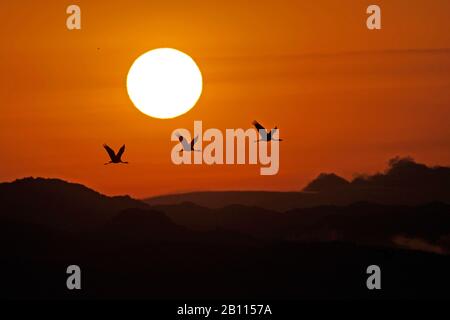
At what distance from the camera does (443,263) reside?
40781 mm

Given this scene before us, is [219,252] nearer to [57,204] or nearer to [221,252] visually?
[221,252]

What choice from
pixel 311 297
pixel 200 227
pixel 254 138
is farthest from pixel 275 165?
pixel 311 297

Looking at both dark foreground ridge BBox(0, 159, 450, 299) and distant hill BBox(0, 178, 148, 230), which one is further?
dark foreground ridge BBox(0, 159, 450, 299)

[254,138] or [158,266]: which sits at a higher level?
[254,138]

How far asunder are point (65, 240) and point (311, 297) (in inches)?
419

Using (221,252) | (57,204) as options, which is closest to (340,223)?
(221,252)

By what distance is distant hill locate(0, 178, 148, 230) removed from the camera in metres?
36.3

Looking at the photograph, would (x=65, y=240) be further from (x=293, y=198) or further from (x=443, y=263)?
(x=443, y=263)

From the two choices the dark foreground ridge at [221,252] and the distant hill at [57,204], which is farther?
the dark foreground ridge at [221,252]

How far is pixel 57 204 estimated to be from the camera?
1690 inches

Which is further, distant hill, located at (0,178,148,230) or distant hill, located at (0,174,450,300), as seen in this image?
distant hill, located at (0,174,450,300)

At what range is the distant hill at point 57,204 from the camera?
3634cm

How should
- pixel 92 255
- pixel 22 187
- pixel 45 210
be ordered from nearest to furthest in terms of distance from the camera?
1. pixel 22 187
2. pixel 92 255
3. pixel 45 210
